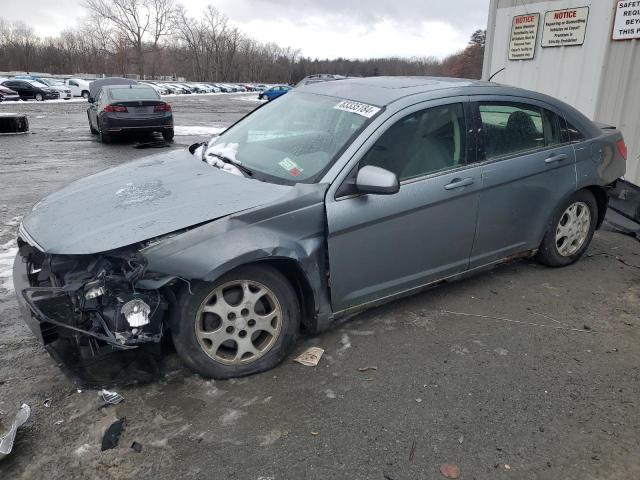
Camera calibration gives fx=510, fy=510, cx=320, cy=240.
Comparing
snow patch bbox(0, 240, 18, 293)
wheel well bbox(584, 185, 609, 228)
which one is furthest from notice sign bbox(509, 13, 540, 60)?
snow patch bbox(0, 240, 18, 293)

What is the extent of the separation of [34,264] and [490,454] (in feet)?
9.17

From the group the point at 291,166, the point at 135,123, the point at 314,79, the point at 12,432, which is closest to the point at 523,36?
the point at 291,166

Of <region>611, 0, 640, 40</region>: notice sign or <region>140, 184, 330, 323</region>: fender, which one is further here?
<region>611, 0, 640, 40</region>: notice sign

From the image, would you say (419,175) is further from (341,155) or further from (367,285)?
(367,285)

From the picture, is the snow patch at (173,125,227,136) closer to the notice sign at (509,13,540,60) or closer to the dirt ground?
the notice sign at (509,13,540,60)

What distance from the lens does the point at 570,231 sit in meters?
4.59

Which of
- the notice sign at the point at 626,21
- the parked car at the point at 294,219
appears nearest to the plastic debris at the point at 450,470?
the parked car at the point at 294,219

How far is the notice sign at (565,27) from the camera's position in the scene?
6980 mm

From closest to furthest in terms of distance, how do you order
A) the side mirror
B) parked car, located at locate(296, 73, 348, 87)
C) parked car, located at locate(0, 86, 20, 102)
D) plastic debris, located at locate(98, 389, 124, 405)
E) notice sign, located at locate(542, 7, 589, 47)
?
plastic debris, located at locate(98, 389, 124, 405) < the side mirror < parked car, located at locate(296, 73, 348, 87) < notice sign, located at locate(542, 7, 589, 47) < parked car, located at locate(0, 86, 20, 102)

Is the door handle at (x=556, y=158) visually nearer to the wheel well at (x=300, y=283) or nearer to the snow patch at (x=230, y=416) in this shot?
the wheel well at (x=300, y=283)

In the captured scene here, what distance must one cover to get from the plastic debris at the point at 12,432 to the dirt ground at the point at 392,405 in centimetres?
6

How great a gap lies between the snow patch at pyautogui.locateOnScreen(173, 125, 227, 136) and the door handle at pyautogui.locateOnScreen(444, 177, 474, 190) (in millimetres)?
12656

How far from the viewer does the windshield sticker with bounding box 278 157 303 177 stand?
3.26m

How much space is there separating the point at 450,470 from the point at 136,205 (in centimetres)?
221
